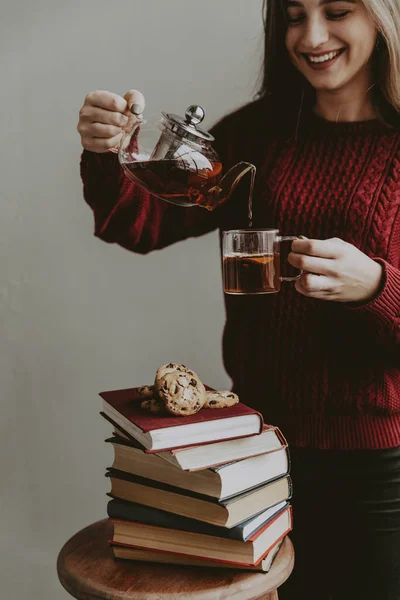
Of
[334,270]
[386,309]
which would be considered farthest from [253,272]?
[386,309]

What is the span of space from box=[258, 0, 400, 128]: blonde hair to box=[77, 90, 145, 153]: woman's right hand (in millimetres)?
353

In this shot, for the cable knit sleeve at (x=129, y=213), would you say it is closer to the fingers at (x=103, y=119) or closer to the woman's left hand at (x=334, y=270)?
the fingers at (x=103, y=119)

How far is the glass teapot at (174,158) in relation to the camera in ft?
3.53

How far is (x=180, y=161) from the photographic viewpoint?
108 centimetres

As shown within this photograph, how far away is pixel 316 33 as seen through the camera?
1.21 metres

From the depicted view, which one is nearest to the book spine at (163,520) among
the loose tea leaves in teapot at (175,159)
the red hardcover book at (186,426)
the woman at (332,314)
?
the red hardcover book at (186,426)

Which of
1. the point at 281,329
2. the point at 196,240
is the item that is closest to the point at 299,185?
the point at 281,329

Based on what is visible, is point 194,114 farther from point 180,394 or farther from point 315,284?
point 180,394

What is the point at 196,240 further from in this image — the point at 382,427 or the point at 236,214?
the point at 382,427

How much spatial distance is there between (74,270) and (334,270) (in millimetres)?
773

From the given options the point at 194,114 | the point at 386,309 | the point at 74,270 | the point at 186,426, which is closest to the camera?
the point at 186,426

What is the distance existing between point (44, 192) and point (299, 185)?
0.65 metres

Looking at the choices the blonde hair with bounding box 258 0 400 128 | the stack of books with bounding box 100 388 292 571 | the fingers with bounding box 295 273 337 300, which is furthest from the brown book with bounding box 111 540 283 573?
the blonde hair with bounding box 258 0 400 128

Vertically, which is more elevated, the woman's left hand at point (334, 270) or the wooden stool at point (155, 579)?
the woman's left hand at point (334, 270)
